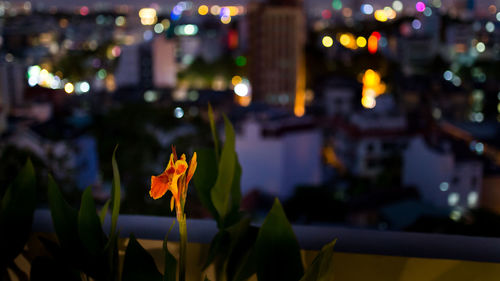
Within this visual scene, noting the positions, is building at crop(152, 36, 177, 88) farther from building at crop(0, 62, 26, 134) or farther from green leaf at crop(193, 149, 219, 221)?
green leaf at crop(193, 149, 219, 221)

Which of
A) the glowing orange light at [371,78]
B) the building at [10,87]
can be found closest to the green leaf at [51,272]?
the building at [10,87]

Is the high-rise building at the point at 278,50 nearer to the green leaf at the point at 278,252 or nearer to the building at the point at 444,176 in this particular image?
the building at the point at 444,176

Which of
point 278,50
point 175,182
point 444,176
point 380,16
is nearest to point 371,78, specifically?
point 278,50

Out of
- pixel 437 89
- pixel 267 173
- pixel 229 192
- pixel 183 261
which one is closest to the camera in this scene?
pixel 183 261

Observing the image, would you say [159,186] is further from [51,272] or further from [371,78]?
[371,78]

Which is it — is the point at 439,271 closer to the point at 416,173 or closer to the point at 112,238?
the point at 112,238

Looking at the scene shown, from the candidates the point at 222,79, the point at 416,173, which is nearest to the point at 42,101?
the point at 416,173
